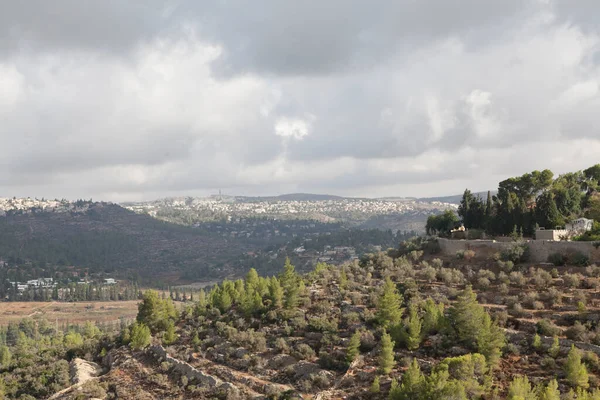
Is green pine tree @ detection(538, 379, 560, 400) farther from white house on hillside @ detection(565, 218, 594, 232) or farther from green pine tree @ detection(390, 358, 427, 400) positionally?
white house on hillside @ detection(565, 218, 594, 232)

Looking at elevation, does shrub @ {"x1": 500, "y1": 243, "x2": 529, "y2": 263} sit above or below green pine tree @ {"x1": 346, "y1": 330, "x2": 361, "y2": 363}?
above

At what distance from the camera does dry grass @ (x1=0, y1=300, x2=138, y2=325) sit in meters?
104

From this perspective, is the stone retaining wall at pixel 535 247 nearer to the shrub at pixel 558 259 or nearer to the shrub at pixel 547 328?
the shrub at pixel 558 259

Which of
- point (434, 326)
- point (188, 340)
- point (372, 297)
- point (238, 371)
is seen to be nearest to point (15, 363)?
point (188, 340)

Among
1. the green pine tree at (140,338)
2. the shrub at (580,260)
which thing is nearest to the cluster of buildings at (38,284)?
the green pine tree at (140,338)

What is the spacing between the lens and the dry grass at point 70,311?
10419cm

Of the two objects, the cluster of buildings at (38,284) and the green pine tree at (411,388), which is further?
the cluster of buildings at (38,284)

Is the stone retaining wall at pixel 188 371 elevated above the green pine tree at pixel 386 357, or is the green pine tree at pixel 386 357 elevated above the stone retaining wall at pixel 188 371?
the green pine tree at pixel 386 357

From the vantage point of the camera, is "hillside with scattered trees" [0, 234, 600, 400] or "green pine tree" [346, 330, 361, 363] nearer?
"hillside with scattered trees" [0, 234, 600, 400]

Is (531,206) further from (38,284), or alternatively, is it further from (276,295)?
(38,284)

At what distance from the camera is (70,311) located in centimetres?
11350

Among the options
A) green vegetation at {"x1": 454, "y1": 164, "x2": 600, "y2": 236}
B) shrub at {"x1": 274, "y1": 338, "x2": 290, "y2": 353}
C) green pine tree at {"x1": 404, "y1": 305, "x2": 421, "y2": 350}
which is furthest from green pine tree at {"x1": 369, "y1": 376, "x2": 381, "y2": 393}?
green vegetation at {"x1": 454, "y1": 164, "x2": 600, "y2": 236}

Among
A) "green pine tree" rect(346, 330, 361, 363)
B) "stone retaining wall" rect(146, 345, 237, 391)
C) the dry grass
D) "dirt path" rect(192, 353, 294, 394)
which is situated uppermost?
"green pine tree" rect(346, 330, 361, 363)

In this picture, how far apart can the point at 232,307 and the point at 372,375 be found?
65.8 ft
